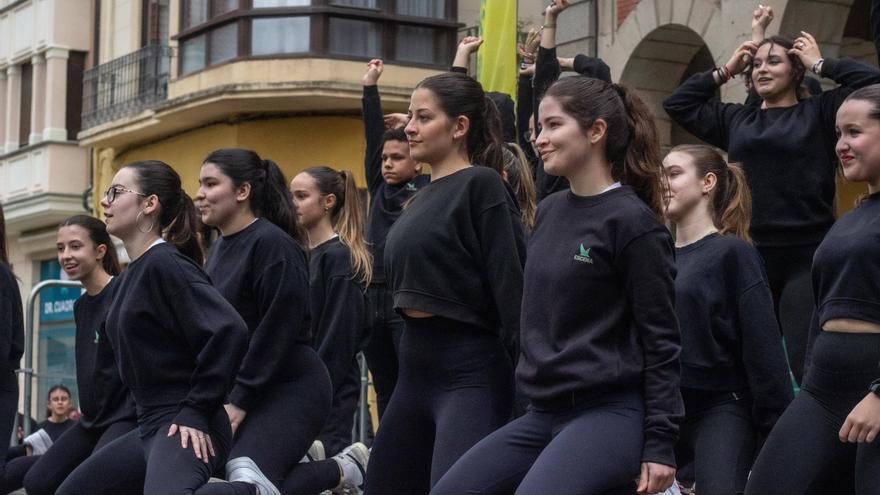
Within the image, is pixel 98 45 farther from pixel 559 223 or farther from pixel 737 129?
pixel 559 223

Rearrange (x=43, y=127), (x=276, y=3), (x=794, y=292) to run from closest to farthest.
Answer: (x=794, y=292), (x=276, y=3), (x=43, y=127)

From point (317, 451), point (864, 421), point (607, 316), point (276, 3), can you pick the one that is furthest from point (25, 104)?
point (864, 421)

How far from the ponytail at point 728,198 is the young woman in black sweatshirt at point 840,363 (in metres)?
1.70

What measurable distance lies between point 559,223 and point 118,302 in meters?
2.68

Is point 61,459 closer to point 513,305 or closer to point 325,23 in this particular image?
point 513,305

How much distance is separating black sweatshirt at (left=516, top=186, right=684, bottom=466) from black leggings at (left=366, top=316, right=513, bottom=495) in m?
0.60

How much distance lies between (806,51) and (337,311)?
343cm

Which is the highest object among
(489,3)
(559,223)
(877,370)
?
(489,3)

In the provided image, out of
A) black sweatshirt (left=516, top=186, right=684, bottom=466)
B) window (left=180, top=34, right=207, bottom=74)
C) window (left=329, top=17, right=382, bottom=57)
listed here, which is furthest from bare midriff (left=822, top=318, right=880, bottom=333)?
window (left=180, top=34, right=207, bottom=74)

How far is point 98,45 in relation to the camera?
3186cm

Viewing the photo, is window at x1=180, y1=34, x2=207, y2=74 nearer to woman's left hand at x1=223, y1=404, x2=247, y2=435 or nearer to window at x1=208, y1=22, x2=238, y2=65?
window at x1=208, y1=22, x2=238, y2=65

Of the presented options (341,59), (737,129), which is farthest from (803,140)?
(341,59)

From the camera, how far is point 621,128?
6.40 m

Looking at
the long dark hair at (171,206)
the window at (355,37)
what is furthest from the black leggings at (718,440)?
the window at (355,37)
